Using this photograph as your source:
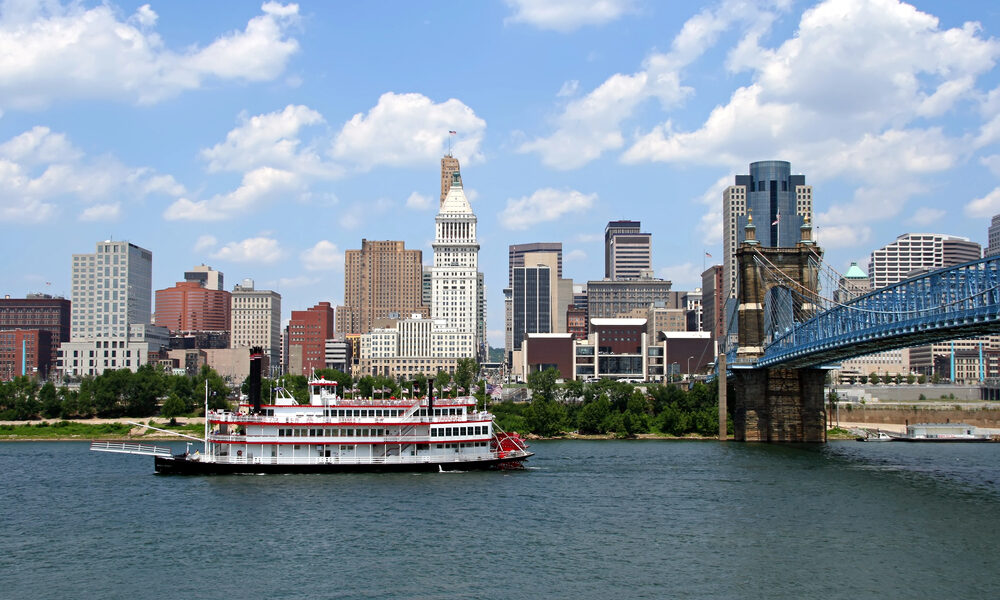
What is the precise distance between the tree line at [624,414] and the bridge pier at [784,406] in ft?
28.4

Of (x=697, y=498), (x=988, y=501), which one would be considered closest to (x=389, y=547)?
(x=697, y=498)

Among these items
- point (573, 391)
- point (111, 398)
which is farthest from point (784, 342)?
point (111, 398)

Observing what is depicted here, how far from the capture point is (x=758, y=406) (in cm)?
11362

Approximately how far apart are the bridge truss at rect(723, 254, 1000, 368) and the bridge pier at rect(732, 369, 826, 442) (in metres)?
3.20

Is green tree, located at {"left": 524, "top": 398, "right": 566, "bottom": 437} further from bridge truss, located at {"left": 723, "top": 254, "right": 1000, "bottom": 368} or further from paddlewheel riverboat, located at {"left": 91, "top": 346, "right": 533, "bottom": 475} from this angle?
paddlewheel riverboat, located at {"left": 91, "top": 346, "right": 533, "bottom": 475}

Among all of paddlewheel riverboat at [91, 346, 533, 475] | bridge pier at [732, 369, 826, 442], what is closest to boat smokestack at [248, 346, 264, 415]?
paddlewheel riverboat at [91, 346, 533, 475]

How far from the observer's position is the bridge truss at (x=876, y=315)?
68062 mm

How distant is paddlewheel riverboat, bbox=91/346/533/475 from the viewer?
76188mm

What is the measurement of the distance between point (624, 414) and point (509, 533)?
73.3 m

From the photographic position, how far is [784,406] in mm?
113750

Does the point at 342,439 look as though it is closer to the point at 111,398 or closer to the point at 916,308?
the point at 916,308

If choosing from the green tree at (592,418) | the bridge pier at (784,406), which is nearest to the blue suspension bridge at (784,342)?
the bridge pier at (784,406)

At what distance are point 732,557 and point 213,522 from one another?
96.1 ft

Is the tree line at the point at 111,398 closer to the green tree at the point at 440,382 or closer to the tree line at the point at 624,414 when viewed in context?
the green tree at the point at 440,382
